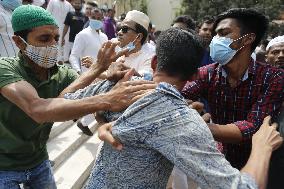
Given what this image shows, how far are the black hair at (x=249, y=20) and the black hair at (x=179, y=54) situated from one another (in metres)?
0.92

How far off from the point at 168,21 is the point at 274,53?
2590 centimetres

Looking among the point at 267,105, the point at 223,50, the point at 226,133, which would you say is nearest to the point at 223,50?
the point at 223,50

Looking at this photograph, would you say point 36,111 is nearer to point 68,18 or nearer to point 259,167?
point 259,167

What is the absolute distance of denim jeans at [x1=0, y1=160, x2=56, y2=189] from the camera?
7.68 ft

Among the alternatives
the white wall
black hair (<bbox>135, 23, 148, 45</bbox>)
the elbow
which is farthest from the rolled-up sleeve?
the white wall

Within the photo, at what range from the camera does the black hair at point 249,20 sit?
242 centimetres

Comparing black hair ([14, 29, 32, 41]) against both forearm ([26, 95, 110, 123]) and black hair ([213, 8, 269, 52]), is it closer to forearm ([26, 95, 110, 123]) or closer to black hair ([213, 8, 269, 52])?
forearm ([26, 95, 110, 123])

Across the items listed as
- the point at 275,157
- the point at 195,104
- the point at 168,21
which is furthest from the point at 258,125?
the point at 168,21

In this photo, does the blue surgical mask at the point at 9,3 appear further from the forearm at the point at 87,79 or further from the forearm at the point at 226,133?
the forearm at the point at 226,133

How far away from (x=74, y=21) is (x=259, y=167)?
6.93 meters

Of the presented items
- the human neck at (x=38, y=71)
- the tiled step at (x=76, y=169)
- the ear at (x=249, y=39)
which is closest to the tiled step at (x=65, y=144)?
the tiled step at (x=76, y=169)

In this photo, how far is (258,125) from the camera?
2143 millimetres

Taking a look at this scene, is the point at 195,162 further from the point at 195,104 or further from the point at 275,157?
the point at 275,157

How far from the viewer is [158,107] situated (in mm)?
1458
